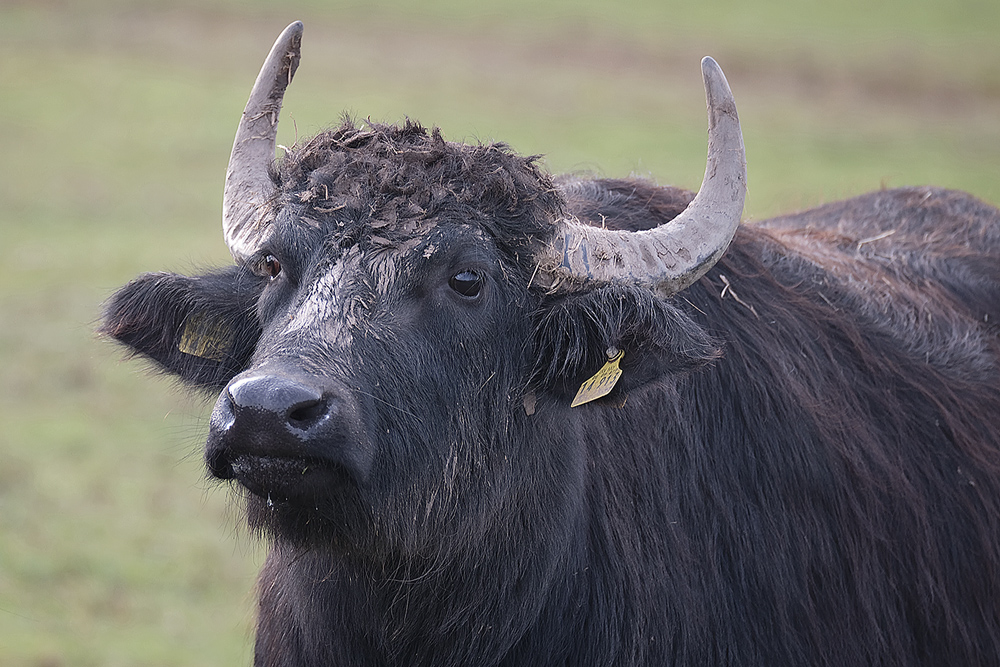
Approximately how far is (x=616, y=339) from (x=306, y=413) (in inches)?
46.6

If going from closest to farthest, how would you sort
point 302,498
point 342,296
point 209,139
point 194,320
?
point 302,498 < point 342,296 < point 194,320 < point 209,139

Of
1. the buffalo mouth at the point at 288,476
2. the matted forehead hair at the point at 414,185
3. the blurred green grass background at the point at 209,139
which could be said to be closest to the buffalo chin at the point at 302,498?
the buffalo mouth at the point at 288,476

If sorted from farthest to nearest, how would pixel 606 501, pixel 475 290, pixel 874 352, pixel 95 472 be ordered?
pixel 95 472, pixel 874 352, pixel 606 501, pixel 475 290

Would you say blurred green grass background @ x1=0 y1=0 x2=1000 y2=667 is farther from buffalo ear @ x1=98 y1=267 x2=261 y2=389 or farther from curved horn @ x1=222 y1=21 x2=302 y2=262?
curved horn @ x1=222 y1=21 x2=302 y2=262

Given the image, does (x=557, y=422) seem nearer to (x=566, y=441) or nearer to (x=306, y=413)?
(x=566, y=441)

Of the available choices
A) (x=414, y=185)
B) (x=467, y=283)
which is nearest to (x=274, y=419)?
(x=467, y=283)

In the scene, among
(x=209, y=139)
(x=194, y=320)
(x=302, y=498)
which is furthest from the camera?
(x=209, y=139)

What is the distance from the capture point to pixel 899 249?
6.19m

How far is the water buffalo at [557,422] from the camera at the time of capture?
383 centimetres

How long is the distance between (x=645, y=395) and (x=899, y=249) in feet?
7.89

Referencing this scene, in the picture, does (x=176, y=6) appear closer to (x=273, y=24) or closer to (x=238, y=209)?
(x=273, y=24)

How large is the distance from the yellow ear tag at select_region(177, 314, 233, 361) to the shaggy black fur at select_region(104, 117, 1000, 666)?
0.07 ft

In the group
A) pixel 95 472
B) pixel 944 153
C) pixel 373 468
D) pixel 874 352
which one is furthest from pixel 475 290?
pixel 944 153

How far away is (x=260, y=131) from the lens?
4.77 m
